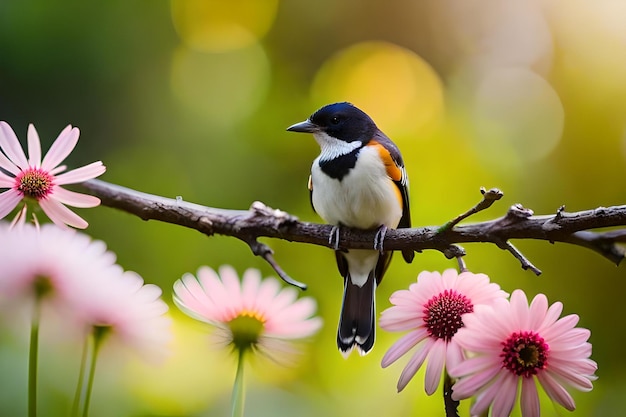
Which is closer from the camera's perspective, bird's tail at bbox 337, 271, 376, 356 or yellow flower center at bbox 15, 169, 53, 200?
yellow flower center at bbox 15, 169, 53, 200

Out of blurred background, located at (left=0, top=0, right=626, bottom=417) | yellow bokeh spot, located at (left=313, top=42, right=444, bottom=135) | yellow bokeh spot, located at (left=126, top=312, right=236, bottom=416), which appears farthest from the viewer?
yellow bokeh spot, located at (left=313, top=42, right=444, bottom=135)

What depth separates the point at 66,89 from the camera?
3.01ft

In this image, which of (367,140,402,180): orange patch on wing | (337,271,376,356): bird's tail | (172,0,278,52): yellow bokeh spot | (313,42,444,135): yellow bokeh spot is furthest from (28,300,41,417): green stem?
(172,0,278,52): yellow bokeh spot

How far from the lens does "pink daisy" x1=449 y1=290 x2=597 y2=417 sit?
303mm

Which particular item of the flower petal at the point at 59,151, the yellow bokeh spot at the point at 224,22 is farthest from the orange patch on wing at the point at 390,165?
the yellow bokeh spot at the point at 224,22

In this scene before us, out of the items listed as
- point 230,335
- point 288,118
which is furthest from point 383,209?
point 288,118

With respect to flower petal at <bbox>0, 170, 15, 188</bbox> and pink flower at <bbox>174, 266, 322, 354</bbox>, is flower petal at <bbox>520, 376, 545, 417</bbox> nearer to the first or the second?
pink flower at <bbox>174, 266, 322, 354</bbox>

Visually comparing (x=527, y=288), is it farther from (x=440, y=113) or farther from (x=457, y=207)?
(x=440, y=113)

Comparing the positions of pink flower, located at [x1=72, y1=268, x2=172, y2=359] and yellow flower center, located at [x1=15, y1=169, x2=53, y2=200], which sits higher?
yellow flower center, located at [x1=15, y1=169, x2=53, y2=200]

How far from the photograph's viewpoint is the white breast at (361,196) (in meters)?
0.60

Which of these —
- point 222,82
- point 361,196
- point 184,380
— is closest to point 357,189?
point 361,196

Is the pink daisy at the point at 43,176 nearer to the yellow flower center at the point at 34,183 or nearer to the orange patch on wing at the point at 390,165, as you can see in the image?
the yellow flower center at the point at 34,183

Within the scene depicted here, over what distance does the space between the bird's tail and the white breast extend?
2.6 inches

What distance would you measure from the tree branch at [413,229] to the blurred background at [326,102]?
0.22m
